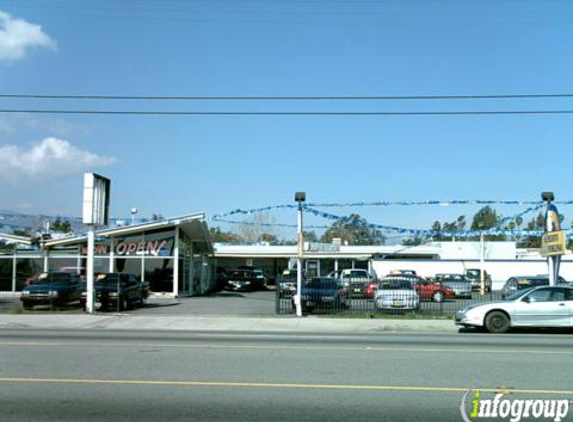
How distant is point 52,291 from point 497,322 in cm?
1693

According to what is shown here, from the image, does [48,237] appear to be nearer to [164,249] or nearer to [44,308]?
[164,249]

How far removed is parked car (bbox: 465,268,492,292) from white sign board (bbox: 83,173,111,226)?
23851 millimetres

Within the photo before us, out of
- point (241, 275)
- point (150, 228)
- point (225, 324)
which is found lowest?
Answer: point (225, 324)

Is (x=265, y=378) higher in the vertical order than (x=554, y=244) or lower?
lower

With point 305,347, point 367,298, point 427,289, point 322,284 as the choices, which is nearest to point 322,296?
point 322,284

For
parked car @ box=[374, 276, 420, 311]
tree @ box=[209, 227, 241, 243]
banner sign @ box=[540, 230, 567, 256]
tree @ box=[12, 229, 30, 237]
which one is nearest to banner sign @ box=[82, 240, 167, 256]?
tree @ box=[12, 229, 30, 237]

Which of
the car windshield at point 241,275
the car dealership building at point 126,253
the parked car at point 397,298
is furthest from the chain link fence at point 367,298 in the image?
the car windshield at point 241,275

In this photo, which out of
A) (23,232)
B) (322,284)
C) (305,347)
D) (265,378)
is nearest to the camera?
(265,378)

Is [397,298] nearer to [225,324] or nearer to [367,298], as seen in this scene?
[367,298]

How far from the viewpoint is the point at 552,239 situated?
78.8ft

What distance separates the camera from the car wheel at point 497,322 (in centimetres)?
1788

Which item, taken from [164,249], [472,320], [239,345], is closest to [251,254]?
[164,249]

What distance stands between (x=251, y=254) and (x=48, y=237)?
828 inches

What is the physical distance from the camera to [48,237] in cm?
3809
